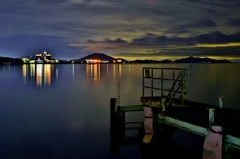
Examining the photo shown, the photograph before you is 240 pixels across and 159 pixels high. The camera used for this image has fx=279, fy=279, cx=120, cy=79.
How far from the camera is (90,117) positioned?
83.6 ft

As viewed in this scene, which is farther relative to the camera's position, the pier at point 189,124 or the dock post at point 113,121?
the dock post at point 113,121

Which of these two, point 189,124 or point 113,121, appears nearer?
point 189,124

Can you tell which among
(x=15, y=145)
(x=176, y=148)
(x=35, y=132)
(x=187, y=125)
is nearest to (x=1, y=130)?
(x=35, y=132)

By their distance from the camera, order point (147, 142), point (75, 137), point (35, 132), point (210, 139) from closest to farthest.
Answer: point (210, 139) < point (147, 142) < point (75, 137) < point (35, 132)

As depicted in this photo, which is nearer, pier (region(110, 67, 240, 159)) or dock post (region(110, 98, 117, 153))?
pier (region(110, 67, 240, 159))

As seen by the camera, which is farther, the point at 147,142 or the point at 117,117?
the point at 117,117

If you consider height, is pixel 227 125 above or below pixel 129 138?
above

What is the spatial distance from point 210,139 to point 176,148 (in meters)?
5.35

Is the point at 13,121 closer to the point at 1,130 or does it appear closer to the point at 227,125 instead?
the point at 1,130

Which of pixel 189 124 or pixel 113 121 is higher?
pixel 189 124

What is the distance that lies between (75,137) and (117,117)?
375 cm

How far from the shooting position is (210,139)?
11.1m

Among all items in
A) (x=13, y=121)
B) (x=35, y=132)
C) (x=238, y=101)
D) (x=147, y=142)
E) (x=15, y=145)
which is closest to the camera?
(x=147, y=142)

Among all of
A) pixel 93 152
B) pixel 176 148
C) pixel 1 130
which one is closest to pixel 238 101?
pixel 176 148
